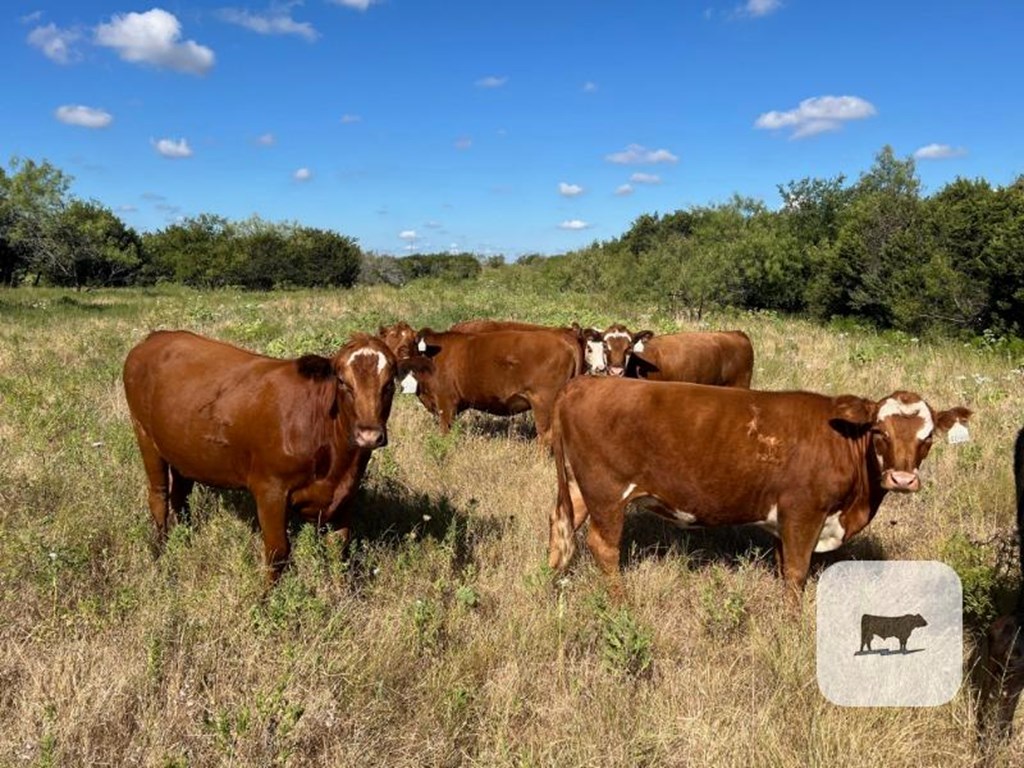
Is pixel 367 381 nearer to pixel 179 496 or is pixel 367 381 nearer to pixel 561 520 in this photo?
pixel 561 520

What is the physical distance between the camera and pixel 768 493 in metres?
4.70

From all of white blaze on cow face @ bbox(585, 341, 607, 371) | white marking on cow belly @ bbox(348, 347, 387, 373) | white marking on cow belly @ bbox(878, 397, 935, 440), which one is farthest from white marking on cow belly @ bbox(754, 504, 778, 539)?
white blaze on cow face @ bbox(585, 341, 607, 371)

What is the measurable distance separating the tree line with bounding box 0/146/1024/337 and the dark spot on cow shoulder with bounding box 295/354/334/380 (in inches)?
703

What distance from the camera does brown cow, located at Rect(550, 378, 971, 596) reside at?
15.2 feet

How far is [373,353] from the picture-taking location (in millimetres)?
4262

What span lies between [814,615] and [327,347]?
11018 millimetres

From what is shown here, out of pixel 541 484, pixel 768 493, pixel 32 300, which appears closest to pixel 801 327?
pixel 541 484

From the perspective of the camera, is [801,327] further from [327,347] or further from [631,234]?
[631,234]

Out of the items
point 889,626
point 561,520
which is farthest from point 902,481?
point 561,520

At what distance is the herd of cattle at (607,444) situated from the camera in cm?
444

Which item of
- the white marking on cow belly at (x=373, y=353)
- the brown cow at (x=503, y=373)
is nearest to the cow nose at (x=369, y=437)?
the white marking on cow belly at (x=373, y=353)

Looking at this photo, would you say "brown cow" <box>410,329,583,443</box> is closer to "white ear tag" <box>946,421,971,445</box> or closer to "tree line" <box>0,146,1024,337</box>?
"white ear tag" <box>946,421,971,445</box>

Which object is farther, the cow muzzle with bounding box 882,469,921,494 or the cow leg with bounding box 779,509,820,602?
the cow leg with bounding box 779,509,820,602

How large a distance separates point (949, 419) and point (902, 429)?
36cm
